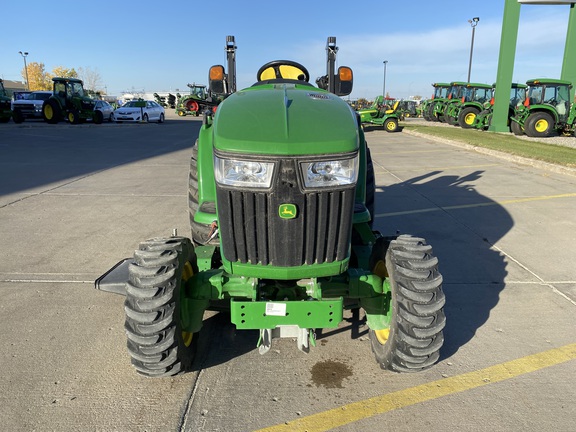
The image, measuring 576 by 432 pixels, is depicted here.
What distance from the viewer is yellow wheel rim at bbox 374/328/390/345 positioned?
3.07m

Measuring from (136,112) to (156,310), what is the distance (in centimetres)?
3032

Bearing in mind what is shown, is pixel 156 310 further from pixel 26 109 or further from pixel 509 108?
pixel 26 109

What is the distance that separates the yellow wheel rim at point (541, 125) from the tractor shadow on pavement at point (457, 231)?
11151 mm

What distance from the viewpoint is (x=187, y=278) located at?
297 centimetres

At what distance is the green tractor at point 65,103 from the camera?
25375 millimetres

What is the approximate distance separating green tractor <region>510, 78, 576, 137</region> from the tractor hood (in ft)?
64.2

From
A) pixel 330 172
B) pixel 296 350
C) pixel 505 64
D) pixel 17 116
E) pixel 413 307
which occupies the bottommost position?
pixel 296 350

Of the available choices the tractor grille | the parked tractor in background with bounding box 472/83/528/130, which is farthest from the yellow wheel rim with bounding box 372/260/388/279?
the parked tractor in background with bounding box 472/83/528/130

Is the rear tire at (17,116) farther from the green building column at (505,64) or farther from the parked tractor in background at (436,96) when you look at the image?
the parked tractor in background at (436,96)

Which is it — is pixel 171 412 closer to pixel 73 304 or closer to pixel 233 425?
pixel 233 425

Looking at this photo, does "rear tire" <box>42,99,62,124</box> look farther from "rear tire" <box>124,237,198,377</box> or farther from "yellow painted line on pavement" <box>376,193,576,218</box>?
"rear tire" <box>124,237,198,377</box>

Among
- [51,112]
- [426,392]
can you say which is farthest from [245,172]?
[51,112]

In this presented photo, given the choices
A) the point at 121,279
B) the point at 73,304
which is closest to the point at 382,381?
the point at 121,279

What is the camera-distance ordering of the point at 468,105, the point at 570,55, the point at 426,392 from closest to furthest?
1. the point at 426,392
2. the point at 570,55
3. the point at 468,105
